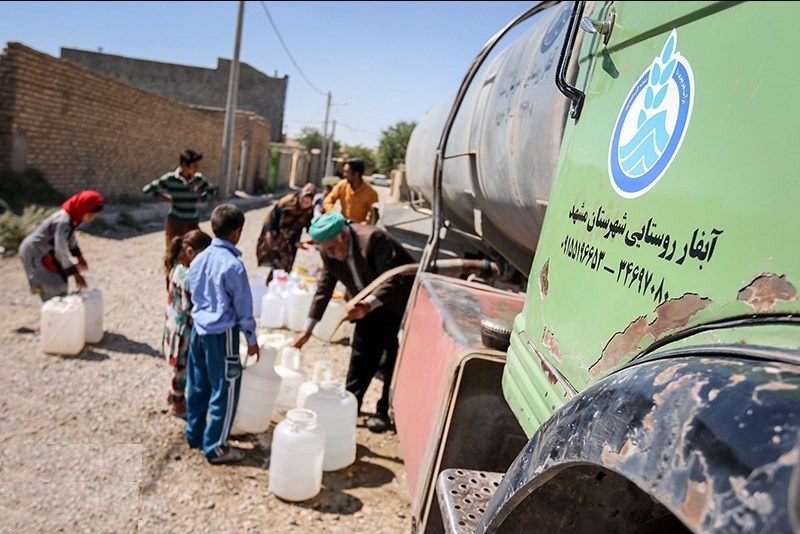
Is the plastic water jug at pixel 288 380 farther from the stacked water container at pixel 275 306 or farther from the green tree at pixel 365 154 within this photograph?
the green tree at pixel 365 154

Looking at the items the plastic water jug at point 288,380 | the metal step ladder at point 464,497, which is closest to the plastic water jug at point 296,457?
the plastic water jug at point 288,380

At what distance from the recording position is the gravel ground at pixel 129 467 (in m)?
2.89

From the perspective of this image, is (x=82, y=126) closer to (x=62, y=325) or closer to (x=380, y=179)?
(x=62, y=325)

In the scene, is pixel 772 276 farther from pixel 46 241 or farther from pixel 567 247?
pixel 46 241

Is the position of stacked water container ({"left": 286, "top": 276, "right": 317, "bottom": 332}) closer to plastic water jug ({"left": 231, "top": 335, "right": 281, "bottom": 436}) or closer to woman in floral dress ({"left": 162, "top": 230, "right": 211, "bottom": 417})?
woman in floral dress ({"left": 162, "top": 230, "right": 211, "bottom": 417})

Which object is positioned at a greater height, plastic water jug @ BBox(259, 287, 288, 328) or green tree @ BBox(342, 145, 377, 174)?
green tree @ BBox(342, 145, 377, 174)

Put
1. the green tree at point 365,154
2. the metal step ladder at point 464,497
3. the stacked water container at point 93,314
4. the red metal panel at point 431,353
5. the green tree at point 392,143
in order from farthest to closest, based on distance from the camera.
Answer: the green tree at point 365,154 < the green tree at point 392,143 < the stacked water container at point 93,314 < the red metal panel at point 431,353 < the metal step ladder at point 464,497

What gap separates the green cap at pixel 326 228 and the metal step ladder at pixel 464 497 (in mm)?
2284

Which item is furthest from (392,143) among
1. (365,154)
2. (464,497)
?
(464,497)

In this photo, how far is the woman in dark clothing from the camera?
263 inches

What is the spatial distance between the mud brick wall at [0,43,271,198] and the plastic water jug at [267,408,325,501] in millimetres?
9628

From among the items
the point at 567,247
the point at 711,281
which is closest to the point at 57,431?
the point at 567,247

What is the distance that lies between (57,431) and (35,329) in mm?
2050

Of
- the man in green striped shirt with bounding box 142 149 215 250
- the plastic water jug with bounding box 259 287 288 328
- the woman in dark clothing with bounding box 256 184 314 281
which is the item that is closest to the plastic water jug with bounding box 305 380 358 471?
the plastic water jug with bounding box 259 287 288 328
